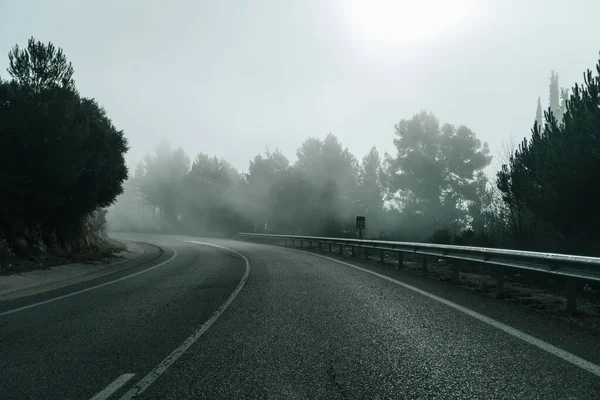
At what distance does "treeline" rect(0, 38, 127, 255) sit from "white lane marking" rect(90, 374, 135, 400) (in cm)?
1409

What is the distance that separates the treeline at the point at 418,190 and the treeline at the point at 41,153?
1824 cm

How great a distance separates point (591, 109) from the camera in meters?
14.7

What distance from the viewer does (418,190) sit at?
52.8m

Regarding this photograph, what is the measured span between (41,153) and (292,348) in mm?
15962

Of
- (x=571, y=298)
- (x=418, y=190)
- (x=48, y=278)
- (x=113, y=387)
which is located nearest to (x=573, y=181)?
(x=571, y=298)

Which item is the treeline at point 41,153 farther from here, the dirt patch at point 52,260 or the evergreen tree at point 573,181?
the evergreen tree at point 573,181

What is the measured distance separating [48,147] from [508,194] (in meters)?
20.4

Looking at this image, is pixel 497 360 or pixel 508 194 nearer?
pixel 497 360

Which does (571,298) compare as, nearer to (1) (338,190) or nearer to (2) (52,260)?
(2) (52,260)

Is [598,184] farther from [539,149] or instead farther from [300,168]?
[300,168]

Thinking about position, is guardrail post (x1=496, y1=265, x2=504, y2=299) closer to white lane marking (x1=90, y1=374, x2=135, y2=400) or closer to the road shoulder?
white lane marking (x1=90, y1=374, x2=135, y2=400)

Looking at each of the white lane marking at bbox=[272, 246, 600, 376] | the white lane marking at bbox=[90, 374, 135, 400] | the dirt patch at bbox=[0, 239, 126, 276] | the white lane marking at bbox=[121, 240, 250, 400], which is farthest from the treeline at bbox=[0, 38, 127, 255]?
the white lane marking at bbox=[272, 246, 600, 376]

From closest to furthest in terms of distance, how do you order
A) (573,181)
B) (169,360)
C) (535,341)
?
(169,360), (535,341), (573,181)

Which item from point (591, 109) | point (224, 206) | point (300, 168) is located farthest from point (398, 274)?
point (224, 206)
